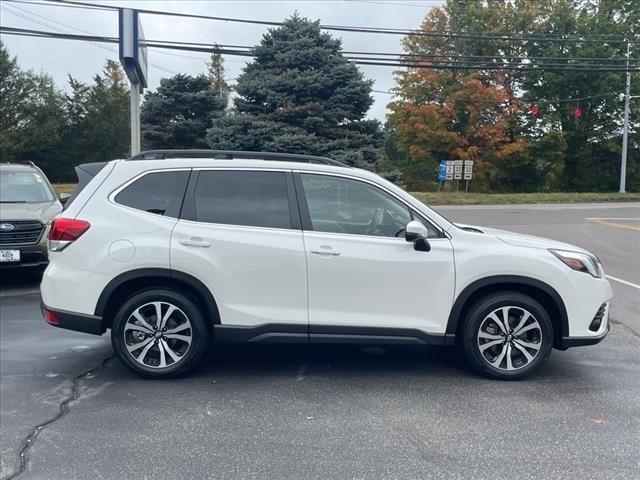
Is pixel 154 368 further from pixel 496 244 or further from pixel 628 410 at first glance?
pixel 628 410

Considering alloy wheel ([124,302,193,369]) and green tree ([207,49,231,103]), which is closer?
alloy wheel ([124,302,193,369])

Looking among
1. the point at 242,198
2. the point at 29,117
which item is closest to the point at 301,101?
the point at 242,198

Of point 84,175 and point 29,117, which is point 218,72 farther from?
point 84,175

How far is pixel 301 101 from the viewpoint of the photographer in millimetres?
17109

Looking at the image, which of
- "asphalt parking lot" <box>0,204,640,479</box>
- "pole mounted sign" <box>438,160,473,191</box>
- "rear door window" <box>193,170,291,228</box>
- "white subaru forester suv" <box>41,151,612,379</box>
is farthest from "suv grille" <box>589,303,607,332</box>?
"pole mounted sign" <box>438,160,473,191</box>

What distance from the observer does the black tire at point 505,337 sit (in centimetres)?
449

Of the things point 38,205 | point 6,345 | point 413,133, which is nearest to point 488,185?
point 413,133

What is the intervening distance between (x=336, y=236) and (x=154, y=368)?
1.81m

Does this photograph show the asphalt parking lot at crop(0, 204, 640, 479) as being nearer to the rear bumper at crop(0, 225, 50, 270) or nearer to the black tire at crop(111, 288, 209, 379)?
the black tire at crop(111, 288, 209, 379)

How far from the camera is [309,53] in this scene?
16.9m

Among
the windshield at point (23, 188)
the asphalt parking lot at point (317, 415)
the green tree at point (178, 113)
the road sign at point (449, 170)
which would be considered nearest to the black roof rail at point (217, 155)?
the asphalt parking lot at point (317, 415)

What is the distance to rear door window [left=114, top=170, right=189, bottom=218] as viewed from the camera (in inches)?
180

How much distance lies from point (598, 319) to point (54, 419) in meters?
4.17

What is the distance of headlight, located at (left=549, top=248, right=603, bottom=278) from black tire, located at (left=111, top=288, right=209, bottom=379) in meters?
2.91
